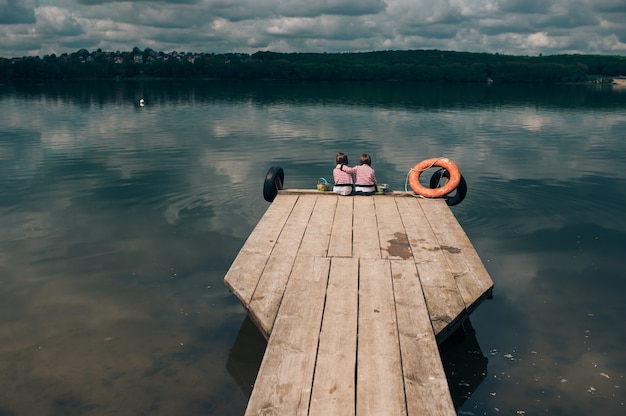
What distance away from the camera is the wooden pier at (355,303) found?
494 centimetres

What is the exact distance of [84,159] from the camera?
73.4 feet

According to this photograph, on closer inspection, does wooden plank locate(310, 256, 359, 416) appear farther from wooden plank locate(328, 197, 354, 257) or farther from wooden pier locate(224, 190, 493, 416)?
wooden plank locate(328, 197, 354, 257)

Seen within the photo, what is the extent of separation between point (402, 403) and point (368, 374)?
1.64 feet

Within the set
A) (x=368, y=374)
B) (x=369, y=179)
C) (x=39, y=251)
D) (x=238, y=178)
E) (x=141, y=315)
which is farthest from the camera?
(x=238, y=178)

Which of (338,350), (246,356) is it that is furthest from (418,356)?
(246,356)

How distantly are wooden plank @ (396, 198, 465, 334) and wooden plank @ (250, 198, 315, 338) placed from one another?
1941mm

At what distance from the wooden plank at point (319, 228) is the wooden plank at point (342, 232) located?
89 mm

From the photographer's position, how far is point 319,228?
9.85 meters

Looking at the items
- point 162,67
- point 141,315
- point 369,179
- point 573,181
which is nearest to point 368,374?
point 141,315

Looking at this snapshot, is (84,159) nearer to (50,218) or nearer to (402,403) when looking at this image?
(50,218)

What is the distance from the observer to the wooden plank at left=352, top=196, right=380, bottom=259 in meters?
8.56

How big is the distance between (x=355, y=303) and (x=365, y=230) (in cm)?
325

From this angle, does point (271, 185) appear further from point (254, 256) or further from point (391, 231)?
point (254, 256)

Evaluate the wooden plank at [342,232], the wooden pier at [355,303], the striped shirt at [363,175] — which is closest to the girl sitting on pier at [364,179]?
the striped shirt at [363,175]
